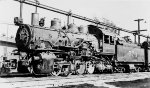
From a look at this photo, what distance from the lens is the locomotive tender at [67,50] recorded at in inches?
494

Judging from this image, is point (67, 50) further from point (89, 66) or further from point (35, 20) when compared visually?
point (35, 20)

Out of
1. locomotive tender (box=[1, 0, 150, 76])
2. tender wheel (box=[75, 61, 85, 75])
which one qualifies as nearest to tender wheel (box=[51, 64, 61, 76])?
→ locomotive tender (box=[1, 0, 150, 76])

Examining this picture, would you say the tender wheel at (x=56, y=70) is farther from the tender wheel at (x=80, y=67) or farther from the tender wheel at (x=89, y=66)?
the tender wheel at (x=89, y=66)

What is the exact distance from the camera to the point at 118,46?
1892 cm

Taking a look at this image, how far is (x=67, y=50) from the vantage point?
14.5 metres

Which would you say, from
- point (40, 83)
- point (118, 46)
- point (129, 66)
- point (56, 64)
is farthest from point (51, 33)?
point (129, 66)

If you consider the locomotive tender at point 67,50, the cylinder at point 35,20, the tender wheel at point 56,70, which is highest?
the cylinder at point 35,20

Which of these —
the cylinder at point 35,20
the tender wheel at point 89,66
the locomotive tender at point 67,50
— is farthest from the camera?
the tender wheel at point 89,66

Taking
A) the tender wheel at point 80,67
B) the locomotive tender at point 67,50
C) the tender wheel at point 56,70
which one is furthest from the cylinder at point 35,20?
the tender wheel at point 80,67

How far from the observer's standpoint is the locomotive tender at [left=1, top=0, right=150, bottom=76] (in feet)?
41.1

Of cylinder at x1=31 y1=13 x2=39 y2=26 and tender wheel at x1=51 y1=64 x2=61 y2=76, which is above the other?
cylinder at x1=31 y1=13 x2=39 y2=26

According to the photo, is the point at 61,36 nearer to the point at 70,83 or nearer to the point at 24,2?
the point at 24,2

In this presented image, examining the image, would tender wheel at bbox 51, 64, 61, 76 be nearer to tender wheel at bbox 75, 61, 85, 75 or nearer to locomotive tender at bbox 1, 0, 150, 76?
locomotive tender at bbox 1, 0, 150, 76

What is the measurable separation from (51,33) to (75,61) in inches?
102
